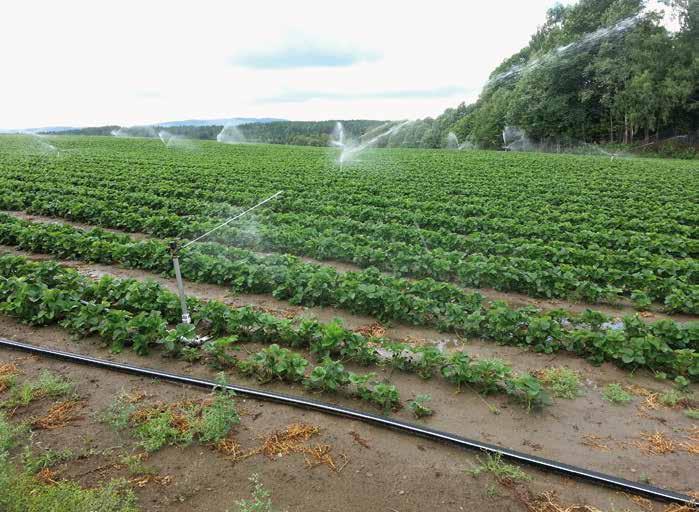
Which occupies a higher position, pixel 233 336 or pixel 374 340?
pixel 233 336

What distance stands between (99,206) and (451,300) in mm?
11097

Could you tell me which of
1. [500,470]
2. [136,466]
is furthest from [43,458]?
[500,470]

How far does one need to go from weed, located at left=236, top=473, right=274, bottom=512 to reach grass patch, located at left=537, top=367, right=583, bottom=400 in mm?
3368

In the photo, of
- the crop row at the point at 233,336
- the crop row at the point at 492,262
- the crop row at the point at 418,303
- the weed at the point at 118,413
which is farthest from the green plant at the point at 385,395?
the crop row at the point at 492,262

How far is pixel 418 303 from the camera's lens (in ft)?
22.4

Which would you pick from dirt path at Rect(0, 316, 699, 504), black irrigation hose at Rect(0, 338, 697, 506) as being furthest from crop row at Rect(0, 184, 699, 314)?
black irrigation hose at Rect(0, 338, 697, 506)

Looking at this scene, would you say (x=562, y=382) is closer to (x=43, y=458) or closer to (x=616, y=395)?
(x=616, y=395)

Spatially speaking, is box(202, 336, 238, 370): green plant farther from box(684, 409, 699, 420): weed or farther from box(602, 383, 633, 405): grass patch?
box(684, 409, 699, 420): weed

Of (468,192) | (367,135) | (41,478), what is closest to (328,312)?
(41,478)

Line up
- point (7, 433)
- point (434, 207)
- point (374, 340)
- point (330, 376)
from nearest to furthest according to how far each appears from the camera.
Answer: point (7, 433) → point (330, 376) → point (374, 340) → point (434, 207)

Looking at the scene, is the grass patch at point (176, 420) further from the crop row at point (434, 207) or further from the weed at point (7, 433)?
the crop row at point (434, 207)

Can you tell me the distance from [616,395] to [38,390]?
20.9ft

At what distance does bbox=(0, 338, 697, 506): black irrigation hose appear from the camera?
12.7ft

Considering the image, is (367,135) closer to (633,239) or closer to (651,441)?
(633,239)
